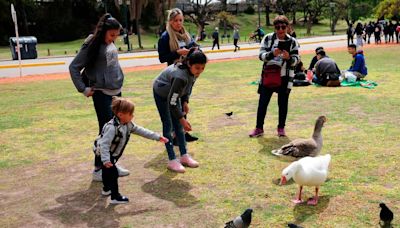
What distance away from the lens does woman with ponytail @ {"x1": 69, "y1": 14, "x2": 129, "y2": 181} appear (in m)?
5.07

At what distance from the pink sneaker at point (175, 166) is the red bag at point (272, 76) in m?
2.00

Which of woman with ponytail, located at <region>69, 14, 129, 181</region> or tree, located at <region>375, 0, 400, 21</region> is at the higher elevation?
tree, located at <region>375, 0, 400, 21</region>

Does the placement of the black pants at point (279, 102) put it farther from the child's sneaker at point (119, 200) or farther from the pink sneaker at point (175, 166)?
the child's sneaker at point (119, 200)

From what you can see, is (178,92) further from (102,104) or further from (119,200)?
(119,200)

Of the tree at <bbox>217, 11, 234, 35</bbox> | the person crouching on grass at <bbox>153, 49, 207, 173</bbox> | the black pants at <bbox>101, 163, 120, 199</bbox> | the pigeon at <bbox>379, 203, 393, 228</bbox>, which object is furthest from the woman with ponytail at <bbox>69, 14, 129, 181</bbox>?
the tree at <bbox>217, 11, 234, 35</bbox>

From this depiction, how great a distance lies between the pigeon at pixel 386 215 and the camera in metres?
3.87

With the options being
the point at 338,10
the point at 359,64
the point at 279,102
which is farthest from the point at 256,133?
the point at 338,10

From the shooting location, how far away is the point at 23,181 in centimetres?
548

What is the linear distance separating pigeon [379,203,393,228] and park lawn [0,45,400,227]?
99mm

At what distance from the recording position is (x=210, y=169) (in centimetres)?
563

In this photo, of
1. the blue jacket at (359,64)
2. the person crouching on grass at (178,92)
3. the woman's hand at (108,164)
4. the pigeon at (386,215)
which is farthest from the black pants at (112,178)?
the blue jacket at (359,64)

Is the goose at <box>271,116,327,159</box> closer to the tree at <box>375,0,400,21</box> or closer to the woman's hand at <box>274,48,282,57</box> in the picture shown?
the woman's hand at <box>274,48,282,57</box>

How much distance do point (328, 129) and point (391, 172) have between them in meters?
2.19

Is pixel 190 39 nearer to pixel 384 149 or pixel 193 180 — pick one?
pixel 193 180
